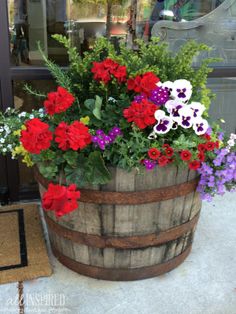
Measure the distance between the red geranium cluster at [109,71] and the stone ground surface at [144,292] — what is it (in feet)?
3.74

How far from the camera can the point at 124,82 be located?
2084mm

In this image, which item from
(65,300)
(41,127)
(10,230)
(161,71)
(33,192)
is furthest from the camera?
(33,192)

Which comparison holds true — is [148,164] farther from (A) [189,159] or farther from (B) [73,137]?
(B) [73,137]

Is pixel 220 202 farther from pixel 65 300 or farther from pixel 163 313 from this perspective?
pixel 65 300

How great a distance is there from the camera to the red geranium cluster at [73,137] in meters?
1.73

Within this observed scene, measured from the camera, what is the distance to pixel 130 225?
200 centimetres

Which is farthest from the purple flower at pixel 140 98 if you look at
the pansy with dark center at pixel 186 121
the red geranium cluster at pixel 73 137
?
the red geranium cluster at pixel 73 137

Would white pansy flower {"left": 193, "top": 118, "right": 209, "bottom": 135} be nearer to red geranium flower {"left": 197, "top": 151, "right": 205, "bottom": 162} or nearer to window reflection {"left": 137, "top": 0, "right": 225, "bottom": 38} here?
red geranium flower {"left": 197, "top": 151, "right": 205, "bottom": 162}

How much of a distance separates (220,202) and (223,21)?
1.52 m

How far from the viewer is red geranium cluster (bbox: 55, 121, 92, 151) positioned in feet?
5.68

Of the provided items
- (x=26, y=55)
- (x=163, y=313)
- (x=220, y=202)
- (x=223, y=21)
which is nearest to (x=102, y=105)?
(x=26, y=55)

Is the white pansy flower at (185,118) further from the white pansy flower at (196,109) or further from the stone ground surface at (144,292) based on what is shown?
the stone ground surface at (144,292)

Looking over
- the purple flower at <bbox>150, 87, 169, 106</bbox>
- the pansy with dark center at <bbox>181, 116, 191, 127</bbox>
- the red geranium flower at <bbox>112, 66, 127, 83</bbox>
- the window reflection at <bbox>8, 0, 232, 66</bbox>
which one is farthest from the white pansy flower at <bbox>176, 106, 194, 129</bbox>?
the window reflection at <bbox>8, 0, 232, 66</bbox>

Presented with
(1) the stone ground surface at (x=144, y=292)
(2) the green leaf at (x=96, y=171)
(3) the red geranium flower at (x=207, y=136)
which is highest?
(3) the red geranium flower at (x=207, y=136)
